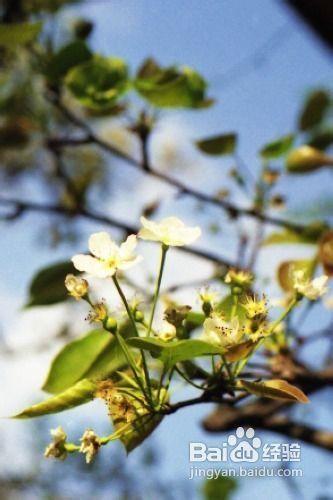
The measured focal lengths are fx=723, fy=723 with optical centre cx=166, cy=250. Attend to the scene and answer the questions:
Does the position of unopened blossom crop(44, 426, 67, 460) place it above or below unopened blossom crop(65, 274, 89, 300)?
below

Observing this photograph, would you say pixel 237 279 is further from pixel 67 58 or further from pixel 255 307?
pixel 67 58

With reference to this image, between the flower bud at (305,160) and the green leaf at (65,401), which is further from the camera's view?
the flower bud at (305,160)

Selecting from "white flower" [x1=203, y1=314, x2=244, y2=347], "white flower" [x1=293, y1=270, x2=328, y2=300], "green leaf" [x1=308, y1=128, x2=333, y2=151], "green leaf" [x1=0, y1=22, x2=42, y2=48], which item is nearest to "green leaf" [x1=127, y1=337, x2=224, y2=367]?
"white flower" [x1=203, y1=314, x2=244, y2=347]

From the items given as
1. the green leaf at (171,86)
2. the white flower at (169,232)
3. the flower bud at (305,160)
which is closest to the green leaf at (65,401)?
the white flower at (169,232)

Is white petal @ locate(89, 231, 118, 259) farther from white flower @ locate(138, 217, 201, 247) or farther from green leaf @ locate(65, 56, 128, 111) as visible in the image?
green leaf @ locate(65, 56, 128, 111)

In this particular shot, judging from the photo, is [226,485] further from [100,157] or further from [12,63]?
[100,157]

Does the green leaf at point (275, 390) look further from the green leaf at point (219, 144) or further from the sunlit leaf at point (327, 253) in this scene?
the green leaf at point (219, 144)
